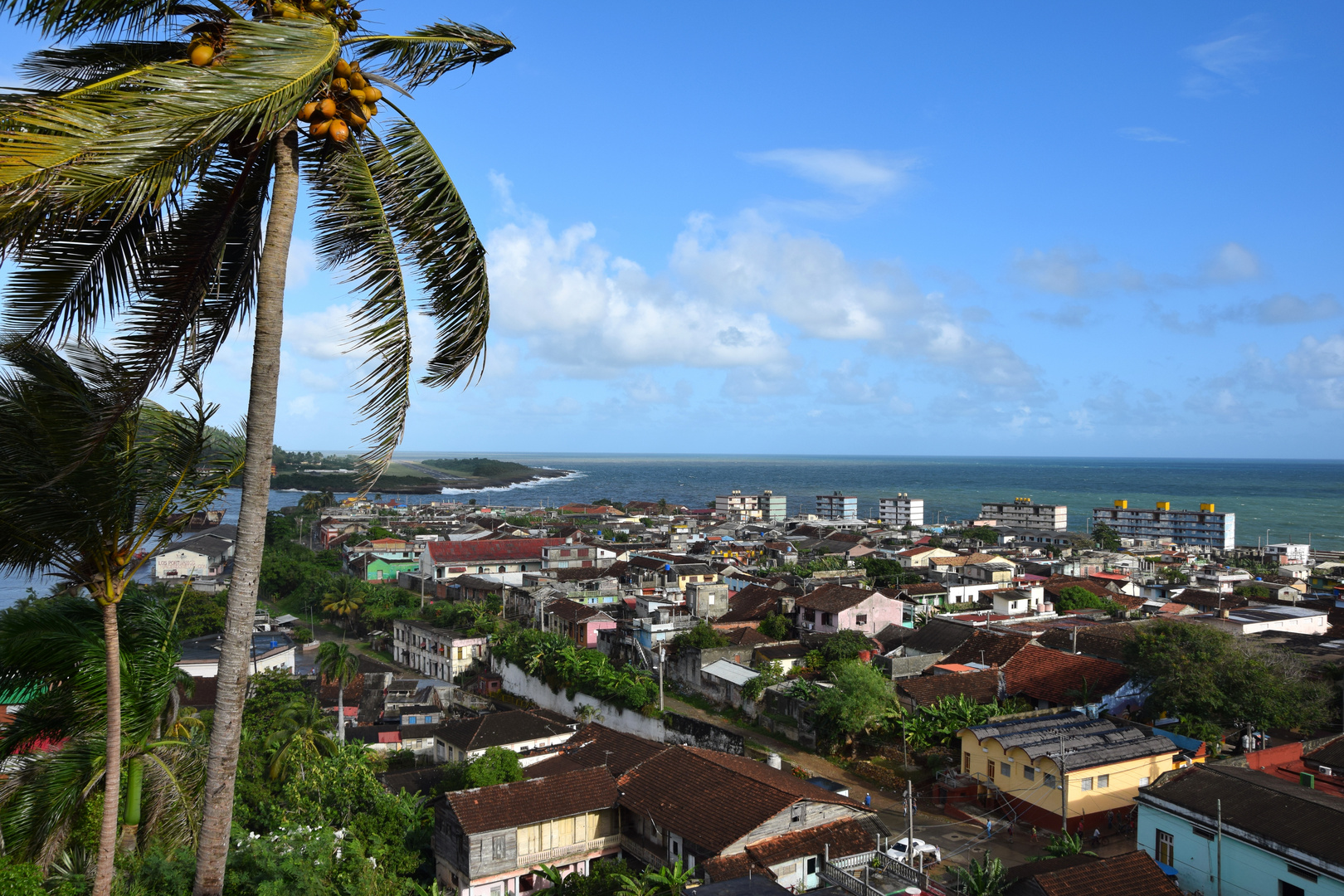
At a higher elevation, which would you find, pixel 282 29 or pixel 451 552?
pixel 282 29

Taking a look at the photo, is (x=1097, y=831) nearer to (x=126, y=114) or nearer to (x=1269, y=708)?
(x=1269, y=708)

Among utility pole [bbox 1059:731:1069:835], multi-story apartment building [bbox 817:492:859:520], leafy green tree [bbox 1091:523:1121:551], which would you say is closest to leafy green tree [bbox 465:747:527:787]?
utility pole [bbox 1059:731:1069:835]

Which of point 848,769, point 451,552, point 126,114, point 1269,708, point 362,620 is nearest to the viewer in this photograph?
point 126,114

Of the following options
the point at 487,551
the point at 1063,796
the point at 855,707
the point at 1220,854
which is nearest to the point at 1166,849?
the point at 1220,854

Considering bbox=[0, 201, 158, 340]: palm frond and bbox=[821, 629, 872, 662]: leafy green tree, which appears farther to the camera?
bbox=[821, 629, 872, 662]: leafy green tree

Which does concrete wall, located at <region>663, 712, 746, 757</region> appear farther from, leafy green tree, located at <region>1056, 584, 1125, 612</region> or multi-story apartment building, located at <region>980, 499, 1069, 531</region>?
multi-story apartment building, located at <region>980, 499, 1069, 531</region>

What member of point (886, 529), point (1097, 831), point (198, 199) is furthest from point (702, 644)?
point (886, 529)

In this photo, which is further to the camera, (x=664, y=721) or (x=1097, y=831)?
(x=664, y=721)

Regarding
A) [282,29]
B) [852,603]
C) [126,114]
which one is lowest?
[852,603]
